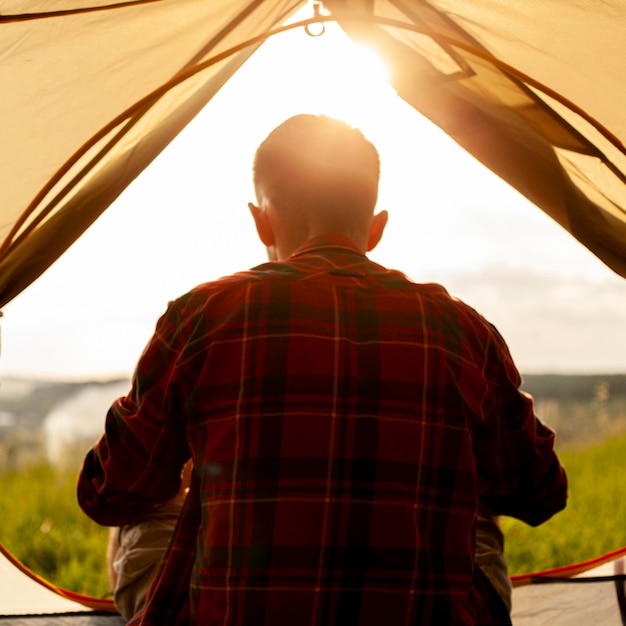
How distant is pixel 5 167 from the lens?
160 cm

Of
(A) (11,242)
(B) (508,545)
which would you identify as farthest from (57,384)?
(A) (11,242)

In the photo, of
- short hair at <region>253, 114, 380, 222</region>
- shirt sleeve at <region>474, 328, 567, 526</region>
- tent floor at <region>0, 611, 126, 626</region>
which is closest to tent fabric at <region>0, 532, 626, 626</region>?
tent floor at <region>0, 611, 126, 626</region>

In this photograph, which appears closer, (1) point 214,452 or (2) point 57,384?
(1) point 214,452

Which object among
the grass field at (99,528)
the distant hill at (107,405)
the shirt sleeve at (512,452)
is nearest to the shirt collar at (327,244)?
the shirt sleeve at (512,452)

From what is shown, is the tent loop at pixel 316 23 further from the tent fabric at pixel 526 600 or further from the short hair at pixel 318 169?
the tent fabric at pixel 526 600

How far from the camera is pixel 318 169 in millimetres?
1243

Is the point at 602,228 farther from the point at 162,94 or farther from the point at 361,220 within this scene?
the point at 162,94

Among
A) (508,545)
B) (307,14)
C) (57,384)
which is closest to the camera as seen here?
(307,14)

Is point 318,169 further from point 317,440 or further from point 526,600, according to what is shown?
point 526,600

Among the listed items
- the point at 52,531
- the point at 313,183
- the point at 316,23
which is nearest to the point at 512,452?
the point at 313,183

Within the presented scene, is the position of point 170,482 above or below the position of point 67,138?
below

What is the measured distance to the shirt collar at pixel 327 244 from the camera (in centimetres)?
117

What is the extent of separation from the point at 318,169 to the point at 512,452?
1.71ft

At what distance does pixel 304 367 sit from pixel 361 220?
1.04 ft
